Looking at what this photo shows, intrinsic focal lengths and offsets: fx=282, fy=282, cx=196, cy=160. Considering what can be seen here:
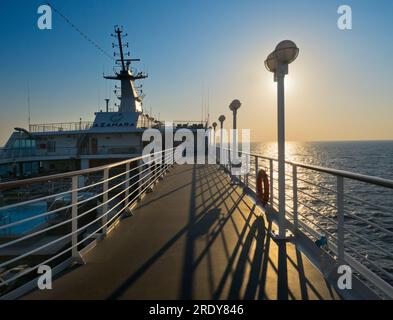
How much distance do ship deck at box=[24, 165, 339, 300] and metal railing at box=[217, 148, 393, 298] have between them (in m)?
0.35

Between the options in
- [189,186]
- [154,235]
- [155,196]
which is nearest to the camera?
[154,235]

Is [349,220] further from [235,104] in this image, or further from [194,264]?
[194,264]

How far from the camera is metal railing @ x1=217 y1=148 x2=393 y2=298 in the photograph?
2.39m

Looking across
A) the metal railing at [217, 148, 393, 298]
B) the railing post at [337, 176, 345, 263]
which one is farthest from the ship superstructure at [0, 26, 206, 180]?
the railing post at [337, 176, 345, 263]

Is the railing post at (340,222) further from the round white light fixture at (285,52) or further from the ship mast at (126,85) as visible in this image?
the ship mast at (126,85)

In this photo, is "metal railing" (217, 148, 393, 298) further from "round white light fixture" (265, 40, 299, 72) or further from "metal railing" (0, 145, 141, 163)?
"metal railing" (0, 145, 141, 163)

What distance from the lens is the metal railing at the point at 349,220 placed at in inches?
94.0

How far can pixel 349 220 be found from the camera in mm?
12398

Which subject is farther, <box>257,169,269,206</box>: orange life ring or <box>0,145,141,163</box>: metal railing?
<box>0,145,141,163</box>: metal railing

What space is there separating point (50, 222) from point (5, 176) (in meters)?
9.71
